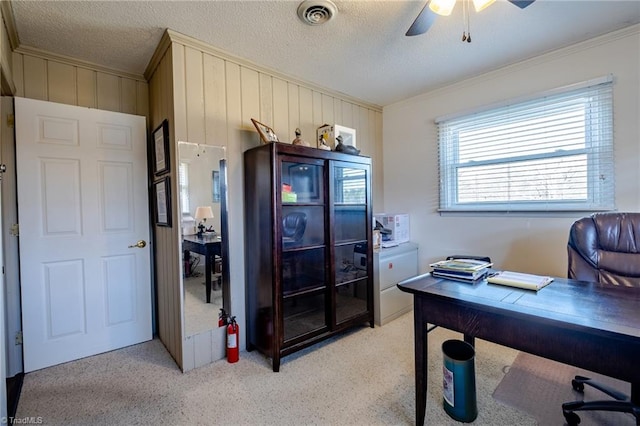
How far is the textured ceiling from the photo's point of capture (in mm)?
1900

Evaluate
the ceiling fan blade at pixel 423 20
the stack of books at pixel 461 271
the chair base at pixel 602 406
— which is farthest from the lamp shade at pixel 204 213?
the chair base at pixel 602 406

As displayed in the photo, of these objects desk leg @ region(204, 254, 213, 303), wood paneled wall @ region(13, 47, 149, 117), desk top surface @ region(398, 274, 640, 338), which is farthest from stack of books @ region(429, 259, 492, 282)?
wood paneled wall @ region(13, 47, 149, 117)

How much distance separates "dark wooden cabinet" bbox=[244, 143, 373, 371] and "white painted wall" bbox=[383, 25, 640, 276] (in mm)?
897

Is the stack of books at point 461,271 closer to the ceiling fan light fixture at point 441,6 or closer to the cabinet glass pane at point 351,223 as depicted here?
the cabinet glass pane at point 351,223

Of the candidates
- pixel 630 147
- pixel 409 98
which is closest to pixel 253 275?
pixel 409 98

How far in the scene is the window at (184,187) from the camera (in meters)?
2.22

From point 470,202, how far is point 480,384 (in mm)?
1765

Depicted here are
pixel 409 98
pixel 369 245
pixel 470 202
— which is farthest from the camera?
pixel 409 98

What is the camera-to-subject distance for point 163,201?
8.07ft

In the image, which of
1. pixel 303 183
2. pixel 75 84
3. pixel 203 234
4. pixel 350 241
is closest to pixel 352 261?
pixel 350 241

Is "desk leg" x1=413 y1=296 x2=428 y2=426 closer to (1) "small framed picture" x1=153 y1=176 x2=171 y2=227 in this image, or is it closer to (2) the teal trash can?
(2) the teal trash can

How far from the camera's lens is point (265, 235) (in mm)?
2287

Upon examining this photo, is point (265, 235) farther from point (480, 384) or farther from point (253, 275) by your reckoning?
point (480, 384)

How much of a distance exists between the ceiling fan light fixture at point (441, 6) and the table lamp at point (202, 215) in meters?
2.00
